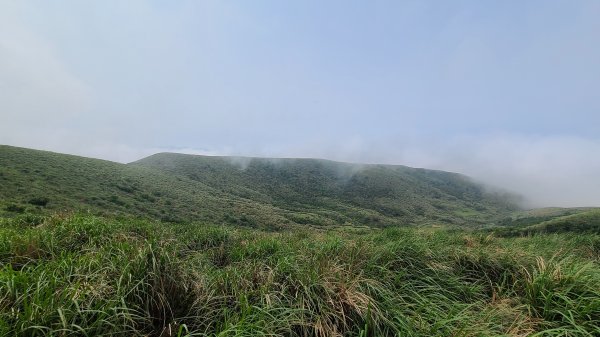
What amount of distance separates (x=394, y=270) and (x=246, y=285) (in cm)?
269

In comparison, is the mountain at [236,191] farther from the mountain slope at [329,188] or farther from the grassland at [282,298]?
the grassland at [282,298]

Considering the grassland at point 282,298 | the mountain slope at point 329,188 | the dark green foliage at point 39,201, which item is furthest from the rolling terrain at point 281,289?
the mountain slope at point 329,188

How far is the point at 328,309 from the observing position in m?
4.08

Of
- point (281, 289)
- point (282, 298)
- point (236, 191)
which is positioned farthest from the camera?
point (236, 191)

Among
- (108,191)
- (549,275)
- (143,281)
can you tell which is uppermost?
(549,275)

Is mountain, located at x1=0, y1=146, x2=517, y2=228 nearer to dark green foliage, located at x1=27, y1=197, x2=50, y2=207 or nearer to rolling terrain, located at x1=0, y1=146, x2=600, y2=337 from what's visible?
dark green foliage, located at x1=27, y1=197, x2=50, y2=207

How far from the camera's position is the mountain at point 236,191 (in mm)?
41219

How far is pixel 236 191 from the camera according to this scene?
94.9 meters

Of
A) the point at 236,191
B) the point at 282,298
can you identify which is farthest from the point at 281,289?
the point at 236,191

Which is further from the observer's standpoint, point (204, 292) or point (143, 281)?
point (204, 292)

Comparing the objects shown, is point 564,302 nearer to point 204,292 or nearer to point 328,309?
point 328,309

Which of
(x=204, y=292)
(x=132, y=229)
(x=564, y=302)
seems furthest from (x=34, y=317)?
(x=132, y=229)

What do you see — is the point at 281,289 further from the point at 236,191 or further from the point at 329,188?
the point at 329,188

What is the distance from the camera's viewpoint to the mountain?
4122cm
